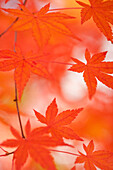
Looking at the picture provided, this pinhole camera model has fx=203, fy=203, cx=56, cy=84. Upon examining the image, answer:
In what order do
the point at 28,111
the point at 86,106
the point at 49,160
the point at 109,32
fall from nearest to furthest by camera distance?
the point at 49,160
the point at 109,32
the point at 28,111
the point at 86,106

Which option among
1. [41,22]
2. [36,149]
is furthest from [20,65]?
[36,149]

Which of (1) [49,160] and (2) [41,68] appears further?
(2) [41,68]

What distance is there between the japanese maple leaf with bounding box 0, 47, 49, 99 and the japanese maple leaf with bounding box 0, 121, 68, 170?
6.4 inches

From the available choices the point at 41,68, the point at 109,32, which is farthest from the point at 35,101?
the point at 109,32

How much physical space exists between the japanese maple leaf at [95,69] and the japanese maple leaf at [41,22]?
13 centimetres

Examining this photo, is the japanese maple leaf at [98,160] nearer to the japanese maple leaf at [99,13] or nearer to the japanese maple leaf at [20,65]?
the japanese maple leaf at [20,65]

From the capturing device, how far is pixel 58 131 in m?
0.70

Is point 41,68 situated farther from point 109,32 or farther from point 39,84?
point 39,84

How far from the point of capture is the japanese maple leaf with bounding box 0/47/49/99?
688 mm

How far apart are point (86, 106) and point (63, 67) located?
0.56 metres

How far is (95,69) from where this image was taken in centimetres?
73

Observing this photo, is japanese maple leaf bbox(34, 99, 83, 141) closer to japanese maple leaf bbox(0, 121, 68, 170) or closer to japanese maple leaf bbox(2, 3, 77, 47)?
japanese maple leaf bbox(0, 121, 68, 170)

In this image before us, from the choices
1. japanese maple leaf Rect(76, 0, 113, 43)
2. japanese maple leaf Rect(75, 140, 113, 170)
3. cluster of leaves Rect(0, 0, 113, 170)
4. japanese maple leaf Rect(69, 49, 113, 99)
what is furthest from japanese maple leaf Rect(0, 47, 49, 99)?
japanese maple leaf Rect(75, 140, 113, 170)

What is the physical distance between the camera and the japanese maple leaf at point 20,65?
688 millimetres
